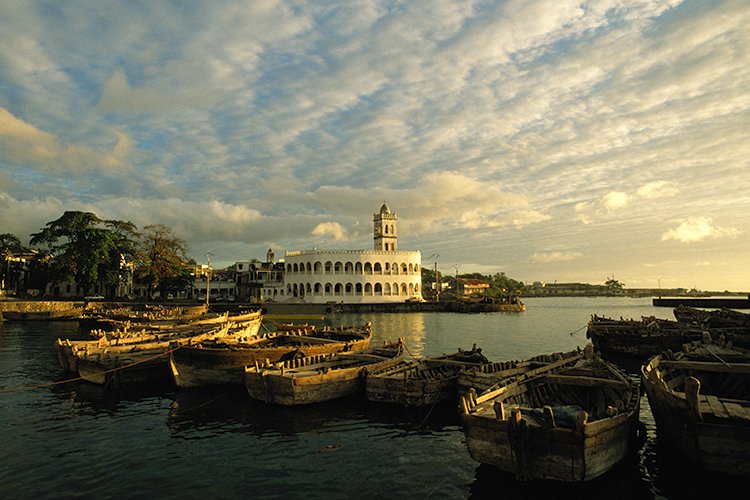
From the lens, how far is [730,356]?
63.5 feet

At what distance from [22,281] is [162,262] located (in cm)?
3057

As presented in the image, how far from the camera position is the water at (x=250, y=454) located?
1113 cm

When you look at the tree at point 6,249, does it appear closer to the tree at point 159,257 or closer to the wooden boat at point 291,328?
the tree at point 159,257

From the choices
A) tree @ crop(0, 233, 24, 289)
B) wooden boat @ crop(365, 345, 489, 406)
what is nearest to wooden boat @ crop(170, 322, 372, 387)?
wooden boat @ crop(365, 345, 489, 406)

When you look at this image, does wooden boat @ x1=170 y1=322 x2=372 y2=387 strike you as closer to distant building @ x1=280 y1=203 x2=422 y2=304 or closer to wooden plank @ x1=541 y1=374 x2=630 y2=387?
wooden plank @ x1=541 y1=374 x2=630 y2=387

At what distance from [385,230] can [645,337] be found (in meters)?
85.1

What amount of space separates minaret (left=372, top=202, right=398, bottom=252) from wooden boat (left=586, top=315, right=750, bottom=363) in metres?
80.0

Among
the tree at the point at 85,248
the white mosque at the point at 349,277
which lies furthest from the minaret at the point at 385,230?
the tree at the point at 85,248

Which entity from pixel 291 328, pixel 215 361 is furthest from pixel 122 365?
pixel 291 328

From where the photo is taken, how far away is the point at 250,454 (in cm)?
1352

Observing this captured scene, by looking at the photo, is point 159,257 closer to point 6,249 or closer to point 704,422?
point 6,249

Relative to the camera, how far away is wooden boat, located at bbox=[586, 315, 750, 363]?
32.0 metres

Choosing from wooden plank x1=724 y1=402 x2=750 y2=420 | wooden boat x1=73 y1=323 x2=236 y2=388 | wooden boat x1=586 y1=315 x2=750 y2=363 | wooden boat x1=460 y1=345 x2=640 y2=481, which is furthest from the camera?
wooden boat x1=586 y1=315 x2=750 y2=363

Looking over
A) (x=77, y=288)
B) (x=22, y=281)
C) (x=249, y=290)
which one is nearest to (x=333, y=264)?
(x=249, y=290)
